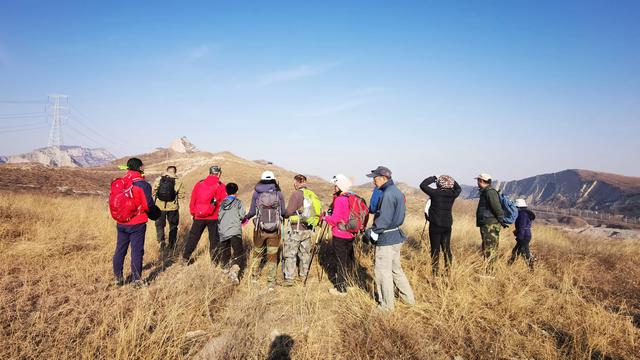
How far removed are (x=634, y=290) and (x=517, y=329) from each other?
4.40 meters

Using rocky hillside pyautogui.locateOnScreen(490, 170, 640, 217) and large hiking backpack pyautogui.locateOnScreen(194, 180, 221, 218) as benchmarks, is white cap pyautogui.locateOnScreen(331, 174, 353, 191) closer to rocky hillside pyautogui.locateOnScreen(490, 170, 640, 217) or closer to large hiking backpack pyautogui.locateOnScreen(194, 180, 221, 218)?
large hiking backpack pyautogui.locateOnScreen(194, 180, 221, 218)

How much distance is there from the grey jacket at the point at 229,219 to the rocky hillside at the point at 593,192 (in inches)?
1024

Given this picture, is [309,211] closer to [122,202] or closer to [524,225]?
[122,202]

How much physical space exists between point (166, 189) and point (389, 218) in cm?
550

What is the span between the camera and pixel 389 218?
4.29 metres

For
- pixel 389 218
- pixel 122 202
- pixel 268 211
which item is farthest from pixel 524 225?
pixel 122 202

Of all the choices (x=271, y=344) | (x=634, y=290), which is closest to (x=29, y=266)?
(x=271, y=344)

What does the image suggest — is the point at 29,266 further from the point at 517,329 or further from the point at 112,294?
the point at 517,329

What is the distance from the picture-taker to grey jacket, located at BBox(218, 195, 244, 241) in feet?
19.0

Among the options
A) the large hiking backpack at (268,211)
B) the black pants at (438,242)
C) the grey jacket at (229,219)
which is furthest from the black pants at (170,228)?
the black pants at (438,242)

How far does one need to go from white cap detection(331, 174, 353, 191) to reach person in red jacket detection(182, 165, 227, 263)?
8.15 ft

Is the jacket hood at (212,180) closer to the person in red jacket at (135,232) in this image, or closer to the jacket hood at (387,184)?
the person in red jacket at (135,232)

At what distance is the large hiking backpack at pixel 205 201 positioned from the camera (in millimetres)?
5969

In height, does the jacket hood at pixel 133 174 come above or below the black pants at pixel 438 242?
above
